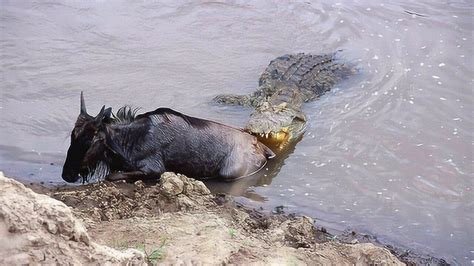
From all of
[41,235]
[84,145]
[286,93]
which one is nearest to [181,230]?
[41,235]

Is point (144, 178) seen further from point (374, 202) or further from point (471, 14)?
point (471, 14)

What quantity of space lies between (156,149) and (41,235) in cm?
362

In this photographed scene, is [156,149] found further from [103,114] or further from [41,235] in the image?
[41,235]

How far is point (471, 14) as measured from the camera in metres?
11.4

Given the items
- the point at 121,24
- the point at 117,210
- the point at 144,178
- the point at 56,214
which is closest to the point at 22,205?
the point at 56,214

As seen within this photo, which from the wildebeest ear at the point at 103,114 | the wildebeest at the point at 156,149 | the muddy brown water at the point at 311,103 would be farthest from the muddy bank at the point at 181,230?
the muddy brown water at the point at 311,103

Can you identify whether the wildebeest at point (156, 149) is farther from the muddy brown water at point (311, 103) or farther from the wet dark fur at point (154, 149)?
the muddy brown water at point (311, 103)

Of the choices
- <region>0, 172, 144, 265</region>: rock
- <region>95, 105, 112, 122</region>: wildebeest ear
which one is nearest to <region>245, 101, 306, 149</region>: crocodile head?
<region>95, 105, 112, 122</region>: wildebeest ear

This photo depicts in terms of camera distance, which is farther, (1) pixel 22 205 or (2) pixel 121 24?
(2) pixel 121 24

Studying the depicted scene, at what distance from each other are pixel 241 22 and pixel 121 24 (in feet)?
6.70

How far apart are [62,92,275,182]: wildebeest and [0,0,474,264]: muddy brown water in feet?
0.92

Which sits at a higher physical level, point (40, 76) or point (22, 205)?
point (22, 205)

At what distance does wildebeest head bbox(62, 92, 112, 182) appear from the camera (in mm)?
6523

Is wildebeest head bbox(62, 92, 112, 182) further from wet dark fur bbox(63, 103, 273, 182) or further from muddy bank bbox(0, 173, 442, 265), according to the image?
muddy bank bbox(0, 173, 442, 265)
